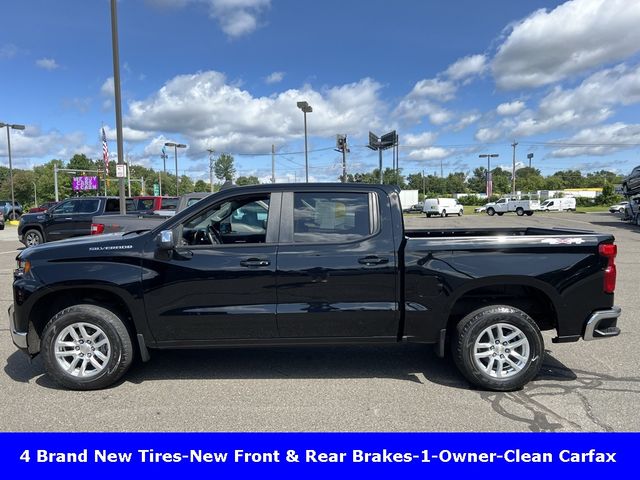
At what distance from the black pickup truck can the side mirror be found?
1 cm

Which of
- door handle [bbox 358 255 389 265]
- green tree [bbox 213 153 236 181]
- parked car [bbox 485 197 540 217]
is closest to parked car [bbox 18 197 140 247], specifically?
door handle [bbox 358 255 389 265]

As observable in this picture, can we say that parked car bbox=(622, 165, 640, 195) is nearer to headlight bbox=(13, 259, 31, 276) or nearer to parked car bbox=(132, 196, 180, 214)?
parked car bbox=(132, 196, 180, 214)

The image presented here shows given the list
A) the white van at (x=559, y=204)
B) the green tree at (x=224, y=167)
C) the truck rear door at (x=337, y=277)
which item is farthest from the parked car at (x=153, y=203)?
the green tree at (x=224, y=167)

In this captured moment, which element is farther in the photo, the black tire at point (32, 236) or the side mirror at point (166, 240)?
the black tire at point (32, 236)

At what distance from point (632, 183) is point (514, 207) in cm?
2233

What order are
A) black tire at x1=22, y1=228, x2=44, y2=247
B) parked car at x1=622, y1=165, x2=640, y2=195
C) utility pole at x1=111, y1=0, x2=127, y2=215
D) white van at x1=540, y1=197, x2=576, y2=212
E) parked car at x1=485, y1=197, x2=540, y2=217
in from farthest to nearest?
white van at x1=540, y1=197, x2=576, y2=212 < parked car at x1=485, y1=197, x2=540, y2=217 < parked car at x1=622, y1=165, x2=640, y2=195 < black tire at x1=22, y1=228, x2=44, y2=247 < utility pole at x1=111, y1=0, x2=127, y2=215

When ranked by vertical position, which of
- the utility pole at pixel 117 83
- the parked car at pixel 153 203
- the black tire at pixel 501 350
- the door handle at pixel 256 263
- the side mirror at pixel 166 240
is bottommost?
the black tire at pixel 501 350

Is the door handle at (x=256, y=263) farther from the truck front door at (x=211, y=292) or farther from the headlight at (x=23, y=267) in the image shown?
the headlight at (x=23, y=267)

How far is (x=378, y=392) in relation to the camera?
13.2ft

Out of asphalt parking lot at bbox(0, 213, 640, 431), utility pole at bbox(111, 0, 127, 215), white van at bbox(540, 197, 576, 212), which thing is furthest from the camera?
white van at bbox(540, 197, 576, 212)

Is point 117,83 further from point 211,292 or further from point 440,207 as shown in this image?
point 440,207

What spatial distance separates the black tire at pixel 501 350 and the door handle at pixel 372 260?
915mm

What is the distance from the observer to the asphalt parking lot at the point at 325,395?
11.4 feet

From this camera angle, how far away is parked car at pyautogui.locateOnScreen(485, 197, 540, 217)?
4694cm
